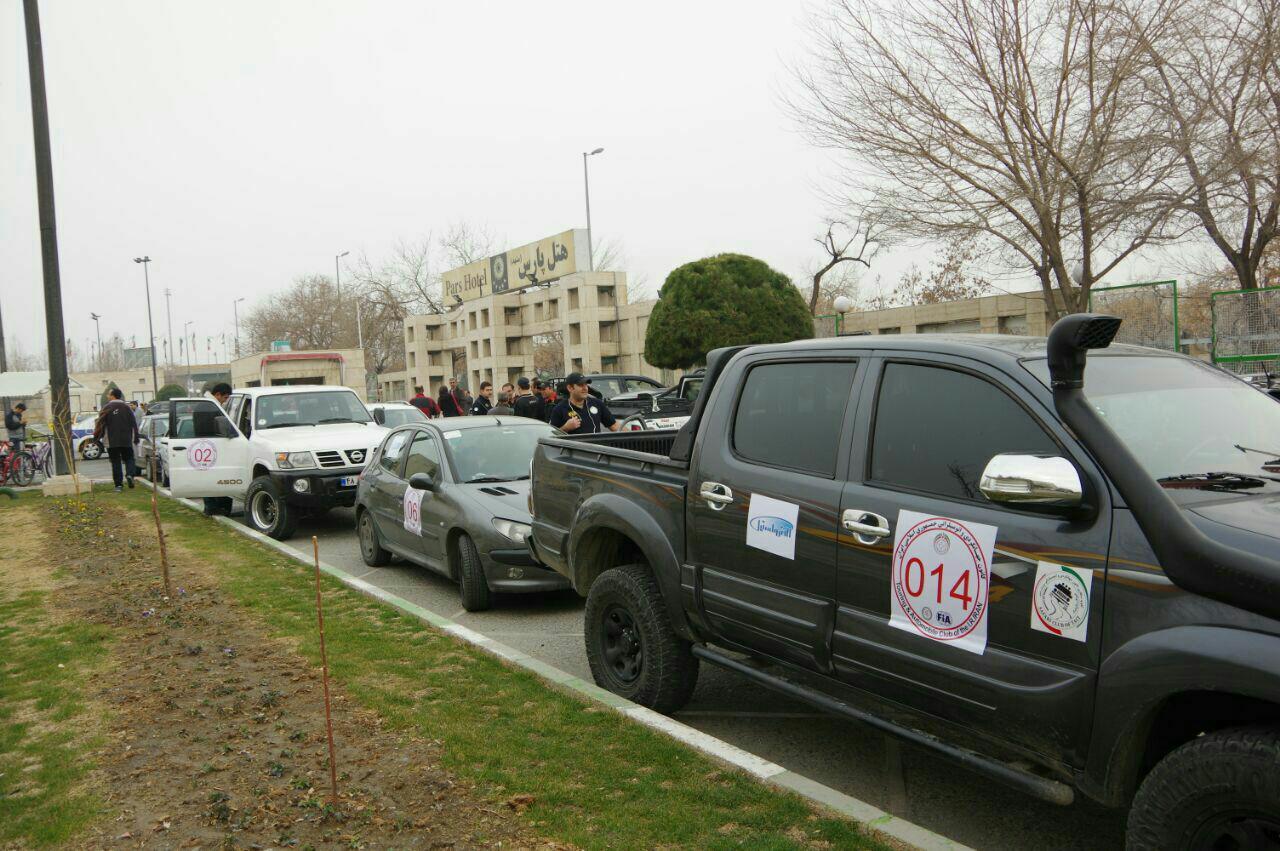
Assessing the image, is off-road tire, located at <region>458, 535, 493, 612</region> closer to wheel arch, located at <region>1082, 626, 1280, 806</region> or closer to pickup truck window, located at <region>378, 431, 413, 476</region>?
pickup truck window, located at <region>378, 431, 413, 476</region>

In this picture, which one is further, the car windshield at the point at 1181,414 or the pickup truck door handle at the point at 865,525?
the pickup truck door handle at the point at 865,525

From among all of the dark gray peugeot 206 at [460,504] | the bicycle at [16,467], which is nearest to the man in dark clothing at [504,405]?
the dark gray peugeot 206 at [460,504]

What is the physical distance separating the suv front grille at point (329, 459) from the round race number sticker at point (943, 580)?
9480mm

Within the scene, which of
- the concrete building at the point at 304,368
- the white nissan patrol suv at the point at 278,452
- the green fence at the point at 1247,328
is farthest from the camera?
the concrete building at the point at 304,368

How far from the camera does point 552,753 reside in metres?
4.47

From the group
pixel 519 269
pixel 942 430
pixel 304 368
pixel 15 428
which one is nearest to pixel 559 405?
pixel 942 430

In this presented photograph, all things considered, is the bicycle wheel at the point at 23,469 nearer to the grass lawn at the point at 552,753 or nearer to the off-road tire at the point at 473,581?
the grass lawn at the point at 552,753

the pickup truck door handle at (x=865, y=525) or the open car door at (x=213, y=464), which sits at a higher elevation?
the pickup truck door handle at (x=865, y=525)

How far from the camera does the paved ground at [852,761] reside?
3922mm

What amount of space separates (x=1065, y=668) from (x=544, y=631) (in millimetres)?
4717

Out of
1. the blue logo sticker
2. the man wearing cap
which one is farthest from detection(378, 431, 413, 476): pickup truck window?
the blue logo sticker

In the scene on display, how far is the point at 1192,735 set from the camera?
2957 millimetres

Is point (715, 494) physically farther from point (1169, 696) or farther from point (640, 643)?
point (1169, 696)

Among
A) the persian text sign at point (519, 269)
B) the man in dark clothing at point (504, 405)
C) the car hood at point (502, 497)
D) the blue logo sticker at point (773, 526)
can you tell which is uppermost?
the persian text sign at point (519, 269)
